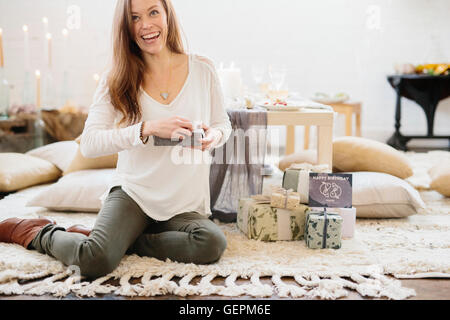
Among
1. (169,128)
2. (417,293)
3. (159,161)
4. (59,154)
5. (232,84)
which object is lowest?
(417,293)

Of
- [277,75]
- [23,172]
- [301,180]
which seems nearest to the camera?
[301,180]

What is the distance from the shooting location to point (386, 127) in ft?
14.9

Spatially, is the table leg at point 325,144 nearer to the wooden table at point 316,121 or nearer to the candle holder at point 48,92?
the wooden table at point 316,121

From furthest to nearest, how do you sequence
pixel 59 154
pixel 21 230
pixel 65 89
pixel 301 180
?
pixel 65 89
pixel 59 154
pixel 301 180
pixel 21 230

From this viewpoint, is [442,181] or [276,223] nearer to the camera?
[276,223]

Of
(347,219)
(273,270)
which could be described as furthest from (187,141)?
(347,219)

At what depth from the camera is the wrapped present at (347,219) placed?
Answer: 6.01 feet

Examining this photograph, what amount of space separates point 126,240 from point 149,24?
663mm

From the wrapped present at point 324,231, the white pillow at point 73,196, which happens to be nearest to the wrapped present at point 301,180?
the wrapped present at point 324,231

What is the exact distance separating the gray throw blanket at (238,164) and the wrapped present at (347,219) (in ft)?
1.16

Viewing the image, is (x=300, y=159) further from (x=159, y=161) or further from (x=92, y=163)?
(x=159, y=161)

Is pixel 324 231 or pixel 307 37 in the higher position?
pixel 307 37

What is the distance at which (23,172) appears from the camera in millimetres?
2631
